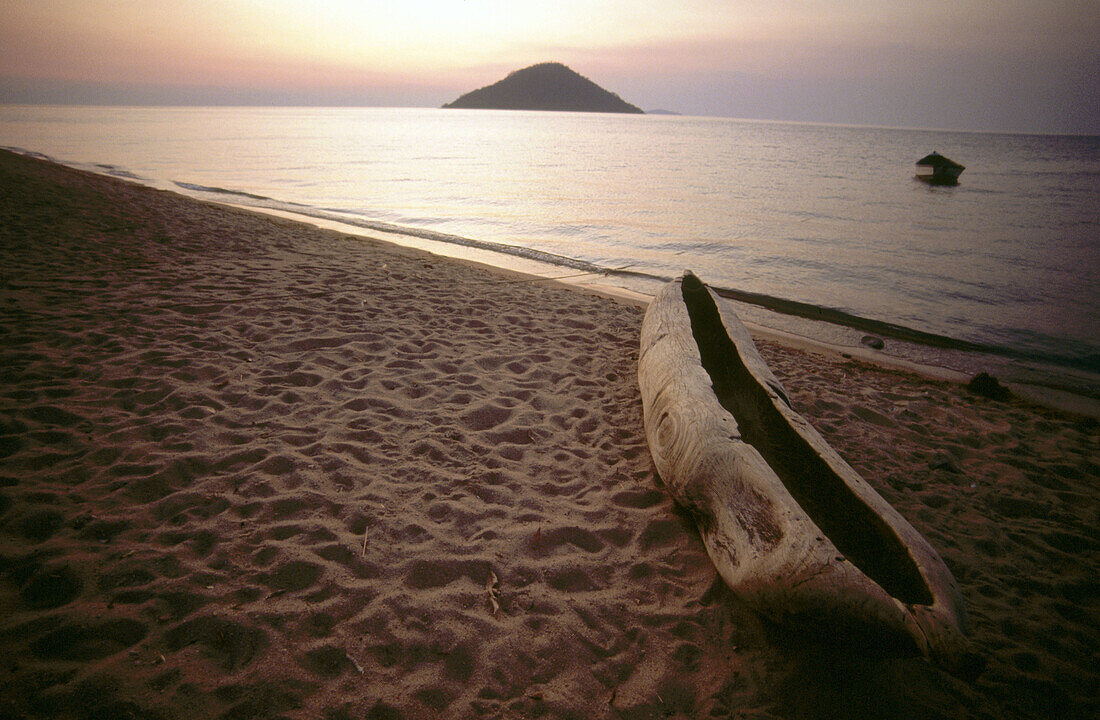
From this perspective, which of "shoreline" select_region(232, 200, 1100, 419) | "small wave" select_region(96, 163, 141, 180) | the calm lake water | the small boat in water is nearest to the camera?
"shoreline" select_region(232, 200, 1100, 419)

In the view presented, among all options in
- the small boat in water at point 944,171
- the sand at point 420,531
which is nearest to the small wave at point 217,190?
the sand at point 420,531

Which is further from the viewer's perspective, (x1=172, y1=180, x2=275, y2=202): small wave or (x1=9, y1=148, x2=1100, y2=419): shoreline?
(x1=172, y1=180, x2=275, y2=202): small wave

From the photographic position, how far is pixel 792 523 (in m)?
1.94

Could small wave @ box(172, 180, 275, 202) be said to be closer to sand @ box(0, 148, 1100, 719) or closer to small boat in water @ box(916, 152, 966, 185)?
sand @ box(0, 148, 1100, 719)

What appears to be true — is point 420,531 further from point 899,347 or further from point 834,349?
point 899,347

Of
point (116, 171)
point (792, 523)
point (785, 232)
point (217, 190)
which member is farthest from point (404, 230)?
point (116, 171)

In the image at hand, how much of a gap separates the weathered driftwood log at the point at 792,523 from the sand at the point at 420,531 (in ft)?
1.09

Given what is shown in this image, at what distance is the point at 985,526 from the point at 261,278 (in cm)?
704

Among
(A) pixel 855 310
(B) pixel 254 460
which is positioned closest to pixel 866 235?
(A) pixel 855 310

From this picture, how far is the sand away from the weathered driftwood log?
0.33 m

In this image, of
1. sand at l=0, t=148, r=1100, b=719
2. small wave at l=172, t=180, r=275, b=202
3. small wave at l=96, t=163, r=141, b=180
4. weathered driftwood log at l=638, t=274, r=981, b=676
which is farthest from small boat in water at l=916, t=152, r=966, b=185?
small wave at l=96, t=163, r=141, b=180

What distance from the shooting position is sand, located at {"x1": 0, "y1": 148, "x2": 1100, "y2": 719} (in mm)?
1771

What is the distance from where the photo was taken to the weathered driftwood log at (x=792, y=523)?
165cm

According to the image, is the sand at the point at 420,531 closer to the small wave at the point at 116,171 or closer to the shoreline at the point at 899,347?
the shoreline at the point at 899,347
